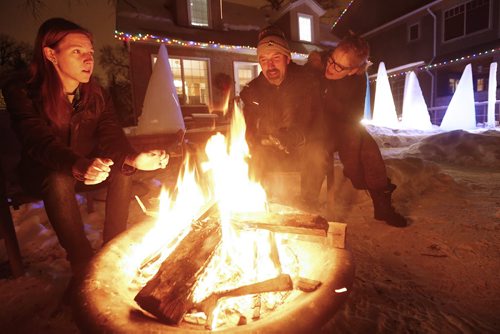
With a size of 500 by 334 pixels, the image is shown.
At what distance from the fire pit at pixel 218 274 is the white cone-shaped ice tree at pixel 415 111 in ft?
44.3

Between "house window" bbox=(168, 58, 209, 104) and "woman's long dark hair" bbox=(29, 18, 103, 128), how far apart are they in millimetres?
11860

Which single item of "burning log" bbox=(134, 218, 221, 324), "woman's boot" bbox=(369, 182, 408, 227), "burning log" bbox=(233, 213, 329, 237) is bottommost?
"woman's boot" bbox=(369, 182, 408, 227)

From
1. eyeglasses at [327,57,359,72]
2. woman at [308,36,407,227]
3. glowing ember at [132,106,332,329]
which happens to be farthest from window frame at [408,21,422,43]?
glowing ember at [132,106,332,329]

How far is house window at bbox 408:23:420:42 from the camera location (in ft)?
64.2

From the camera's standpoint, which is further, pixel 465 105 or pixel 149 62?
pixel 149 62

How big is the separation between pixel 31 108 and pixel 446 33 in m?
22.3

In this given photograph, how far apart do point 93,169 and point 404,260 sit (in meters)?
2.71

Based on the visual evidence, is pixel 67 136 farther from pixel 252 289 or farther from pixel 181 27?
pixel 181 27

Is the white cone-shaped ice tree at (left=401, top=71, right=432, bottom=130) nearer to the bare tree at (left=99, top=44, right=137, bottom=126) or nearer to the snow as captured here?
the snow

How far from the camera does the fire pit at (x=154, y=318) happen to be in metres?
1.35

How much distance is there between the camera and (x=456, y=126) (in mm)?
Result: 12562

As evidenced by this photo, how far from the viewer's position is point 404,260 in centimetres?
272

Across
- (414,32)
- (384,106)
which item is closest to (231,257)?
(384,106)

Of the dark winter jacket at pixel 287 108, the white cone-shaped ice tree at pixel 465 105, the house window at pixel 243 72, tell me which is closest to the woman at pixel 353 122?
the dark winter jacket at pixel 287 108
